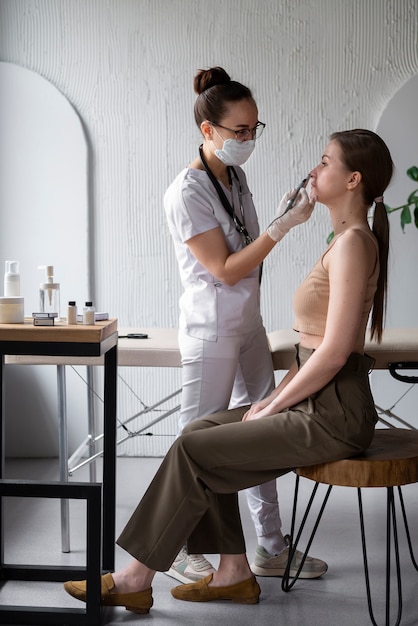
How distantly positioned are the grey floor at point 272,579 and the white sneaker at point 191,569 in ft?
0.11

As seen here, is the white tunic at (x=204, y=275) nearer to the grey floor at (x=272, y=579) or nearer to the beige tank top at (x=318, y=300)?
the beige tank top at (x=318, y=300)

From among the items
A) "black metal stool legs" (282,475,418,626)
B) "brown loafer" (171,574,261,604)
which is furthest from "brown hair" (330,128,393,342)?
"brown loafer" (171,574,261,604)

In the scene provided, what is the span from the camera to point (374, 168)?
235cm

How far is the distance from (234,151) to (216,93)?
0.59 feet

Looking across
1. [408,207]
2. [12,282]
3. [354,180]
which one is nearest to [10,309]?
[12,282]

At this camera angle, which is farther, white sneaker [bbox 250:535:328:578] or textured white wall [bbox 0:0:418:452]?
textured white wall [bbox 0:0:418:452]

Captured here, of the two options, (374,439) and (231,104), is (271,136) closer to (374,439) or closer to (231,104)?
(231,104)

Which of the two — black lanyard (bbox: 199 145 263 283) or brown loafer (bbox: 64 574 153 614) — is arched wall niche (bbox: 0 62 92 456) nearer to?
black lanyard (bbox: 199 145 263 283)

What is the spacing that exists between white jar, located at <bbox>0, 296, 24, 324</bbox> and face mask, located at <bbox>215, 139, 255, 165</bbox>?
742mm

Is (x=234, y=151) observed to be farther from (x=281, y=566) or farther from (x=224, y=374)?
(x=281, y=566)

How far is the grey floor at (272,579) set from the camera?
2479mm

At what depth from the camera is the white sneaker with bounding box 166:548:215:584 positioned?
273 cm

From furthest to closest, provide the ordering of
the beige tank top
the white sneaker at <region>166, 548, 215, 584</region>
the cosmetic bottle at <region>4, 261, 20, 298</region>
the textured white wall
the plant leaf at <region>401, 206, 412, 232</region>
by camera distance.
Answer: the textured white wall < the plant leaf at <region>401, 206, 412, 232</region> < the white sneaker at <region>166, 548, 215, 584</region> < the cosmetic bottle at <region>4, 261, 20, 298</region> < the beige tank top

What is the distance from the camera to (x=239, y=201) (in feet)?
9.03
